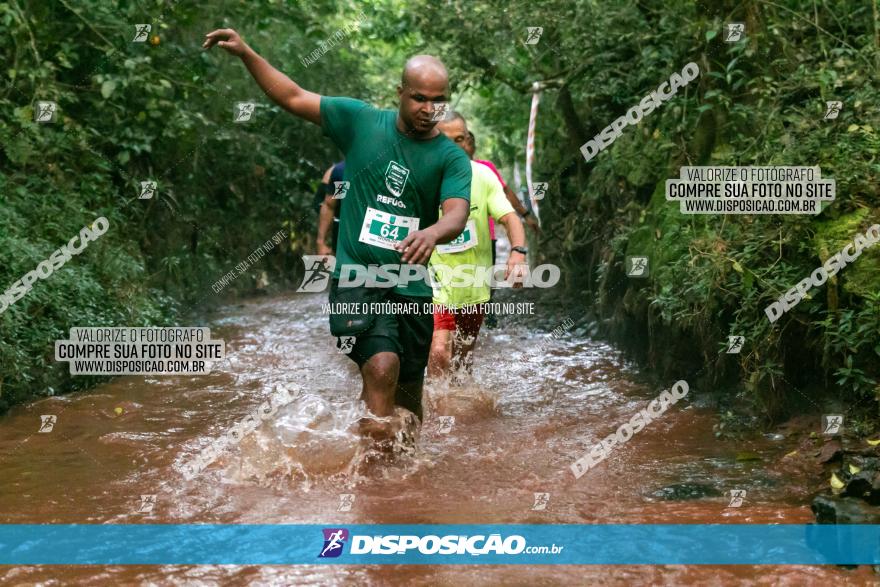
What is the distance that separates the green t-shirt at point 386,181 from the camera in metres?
4.68

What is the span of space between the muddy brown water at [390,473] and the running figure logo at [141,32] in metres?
3.18

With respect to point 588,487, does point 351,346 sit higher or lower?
higher

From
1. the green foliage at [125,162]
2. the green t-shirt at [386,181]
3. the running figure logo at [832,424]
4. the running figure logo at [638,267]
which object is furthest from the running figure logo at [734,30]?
the green foliage at [125,162]

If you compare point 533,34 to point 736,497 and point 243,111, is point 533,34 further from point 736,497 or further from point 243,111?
point 736,497

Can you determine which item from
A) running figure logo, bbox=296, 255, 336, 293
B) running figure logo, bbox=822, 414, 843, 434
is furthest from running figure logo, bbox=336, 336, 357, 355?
running figure logo, bbox=296, 255, 336, 293

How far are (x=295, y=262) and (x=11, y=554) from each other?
9942mm

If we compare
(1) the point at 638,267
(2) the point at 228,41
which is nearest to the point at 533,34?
(1) the point at 638,267

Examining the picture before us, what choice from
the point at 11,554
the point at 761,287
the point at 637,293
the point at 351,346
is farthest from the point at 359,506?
the point at 637,293

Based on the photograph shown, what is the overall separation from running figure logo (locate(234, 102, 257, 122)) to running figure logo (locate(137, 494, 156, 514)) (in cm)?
701

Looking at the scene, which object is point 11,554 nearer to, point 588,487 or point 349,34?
point 588,487

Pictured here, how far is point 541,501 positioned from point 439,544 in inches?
27.7

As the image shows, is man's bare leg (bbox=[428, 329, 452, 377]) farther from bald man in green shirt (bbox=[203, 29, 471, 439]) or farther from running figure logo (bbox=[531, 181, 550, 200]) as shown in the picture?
running figure logo (bbox=[531, 181, 550, 200])

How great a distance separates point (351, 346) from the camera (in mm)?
4797

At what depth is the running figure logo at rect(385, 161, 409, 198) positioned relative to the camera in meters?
4.67
